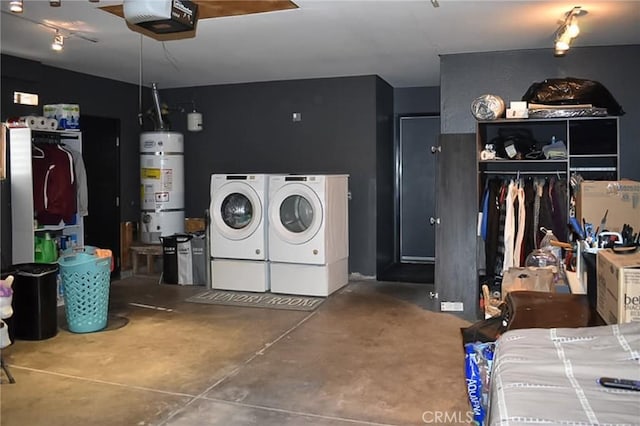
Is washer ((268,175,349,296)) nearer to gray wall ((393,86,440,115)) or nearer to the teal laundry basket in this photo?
the teal laundry basket

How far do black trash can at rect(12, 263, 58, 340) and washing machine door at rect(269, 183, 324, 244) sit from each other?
2246 mm

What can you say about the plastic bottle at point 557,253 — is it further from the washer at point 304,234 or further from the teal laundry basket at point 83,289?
the teal laundry basket at point 83,289

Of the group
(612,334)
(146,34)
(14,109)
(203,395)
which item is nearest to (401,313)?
(203,395)

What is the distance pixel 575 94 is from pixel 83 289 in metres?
4.28

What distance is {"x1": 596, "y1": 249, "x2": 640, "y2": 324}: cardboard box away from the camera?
1.84m

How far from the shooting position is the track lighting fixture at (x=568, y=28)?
4055 millimetres

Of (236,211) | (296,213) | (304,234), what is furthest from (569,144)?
(236,211)

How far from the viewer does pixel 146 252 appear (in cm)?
692

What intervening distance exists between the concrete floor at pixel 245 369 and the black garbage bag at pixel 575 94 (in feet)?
6.62

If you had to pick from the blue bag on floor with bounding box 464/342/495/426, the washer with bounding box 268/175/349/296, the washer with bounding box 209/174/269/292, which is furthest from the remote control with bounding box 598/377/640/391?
the washer with bounding box 209/174/269/292

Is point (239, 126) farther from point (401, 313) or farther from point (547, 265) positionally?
point (547, 265)

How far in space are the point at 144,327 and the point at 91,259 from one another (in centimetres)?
72

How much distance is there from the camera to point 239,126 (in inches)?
287

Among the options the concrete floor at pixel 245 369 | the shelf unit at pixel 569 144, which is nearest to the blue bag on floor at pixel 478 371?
the concrete floor at pixel 245 369
